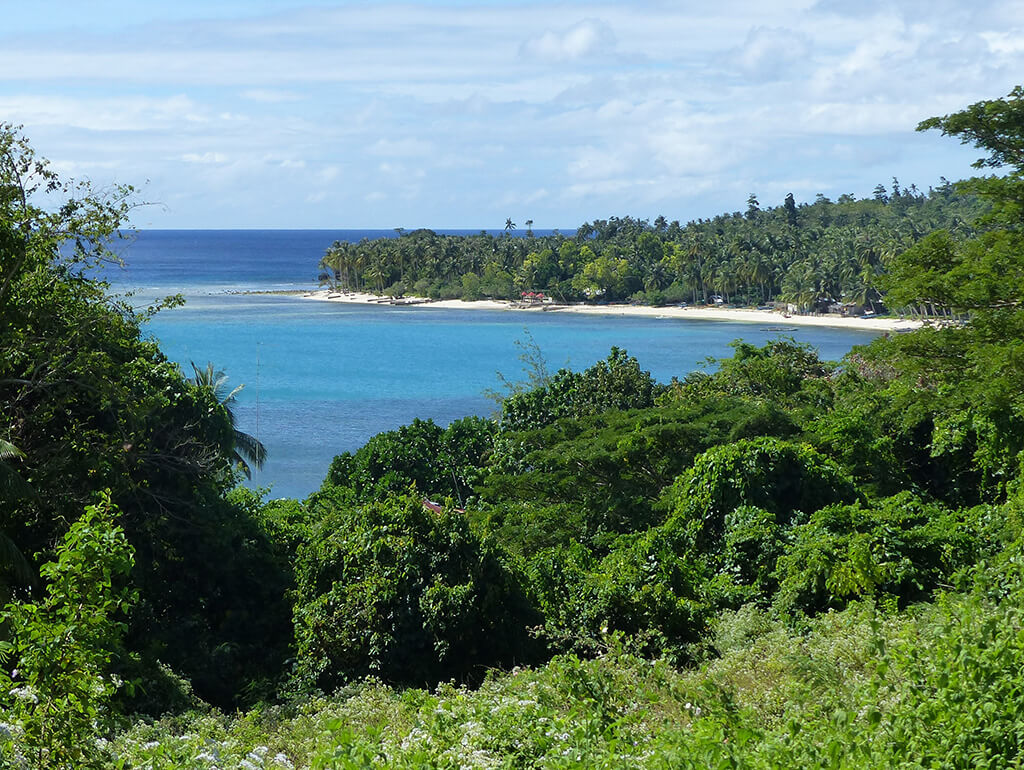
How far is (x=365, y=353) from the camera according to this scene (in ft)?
241

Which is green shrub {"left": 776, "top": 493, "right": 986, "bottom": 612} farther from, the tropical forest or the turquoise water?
the turquoise water

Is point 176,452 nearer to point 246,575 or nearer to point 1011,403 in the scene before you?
point 246,575

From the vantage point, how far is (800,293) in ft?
294

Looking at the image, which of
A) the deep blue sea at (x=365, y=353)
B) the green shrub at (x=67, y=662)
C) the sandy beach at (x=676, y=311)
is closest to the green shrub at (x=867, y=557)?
the green shrub at (x=67, y=662)

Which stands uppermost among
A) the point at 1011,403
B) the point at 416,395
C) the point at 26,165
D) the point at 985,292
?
the point at 26,165

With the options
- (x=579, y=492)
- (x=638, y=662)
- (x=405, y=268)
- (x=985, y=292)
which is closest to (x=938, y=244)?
(x=985, y=292)

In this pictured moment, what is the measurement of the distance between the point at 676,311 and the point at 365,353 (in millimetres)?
35110

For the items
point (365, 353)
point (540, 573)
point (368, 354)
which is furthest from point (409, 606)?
point (365, 353)

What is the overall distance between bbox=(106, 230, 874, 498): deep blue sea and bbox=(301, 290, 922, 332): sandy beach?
2679 mm

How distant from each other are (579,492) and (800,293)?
77.3m

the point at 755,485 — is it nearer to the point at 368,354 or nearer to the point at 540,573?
the point at 540,573

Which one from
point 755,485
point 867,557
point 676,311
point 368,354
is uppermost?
point 676,311

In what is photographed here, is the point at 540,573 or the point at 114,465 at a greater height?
the point at 114,465

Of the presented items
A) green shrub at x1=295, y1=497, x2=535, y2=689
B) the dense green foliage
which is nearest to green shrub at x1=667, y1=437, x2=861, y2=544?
green shrub at x1=295, y1=497, x2=535, y2=689
